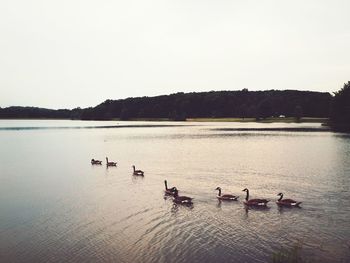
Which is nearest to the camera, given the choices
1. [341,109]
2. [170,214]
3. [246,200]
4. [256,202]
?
[170,214]

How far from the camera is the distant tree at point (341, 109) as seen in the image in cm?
10689

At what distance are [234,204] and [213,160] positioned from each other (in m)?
23.2

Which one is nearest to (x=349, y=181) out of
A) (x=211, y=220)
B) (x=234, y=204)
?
(x=234, y=204)

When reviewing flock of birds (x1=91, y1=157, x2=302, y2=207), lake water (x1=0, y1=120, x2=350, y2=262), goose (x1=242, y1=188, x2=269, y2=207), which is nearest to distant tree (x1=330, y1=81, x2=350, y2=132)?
lake water (x1=0, y1=120, x2=350, y2=262)

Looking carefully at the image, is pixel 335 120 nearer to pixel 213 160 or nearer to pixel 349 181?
pixel 213 160

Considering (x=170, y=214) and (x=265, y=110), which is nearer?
Answer: (x=170, y=214)

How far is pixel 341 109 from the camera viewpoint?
10850 cm

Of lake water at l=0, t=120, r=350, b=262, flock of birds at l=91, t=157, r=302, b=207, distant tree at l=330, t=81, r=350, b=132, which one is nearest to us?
lake water at l=0, t=120, r=350, b=262

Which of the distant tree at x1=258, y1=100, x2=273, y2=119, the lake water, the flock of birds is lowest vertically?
the lake water

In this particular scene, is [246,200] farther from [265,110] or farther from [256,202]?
[265,110]

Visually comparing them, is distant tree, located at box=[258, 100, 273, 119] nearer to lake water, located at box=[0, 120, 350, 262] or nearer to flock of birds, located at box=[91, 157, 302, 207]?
lake water, located at box=[0, 120, 350, 262]

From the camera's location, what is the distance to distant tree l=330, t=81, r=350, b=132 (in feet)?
351

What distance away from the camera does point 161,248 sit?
17.8 m

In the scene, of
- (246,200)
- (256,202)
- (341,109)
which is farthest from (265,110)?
(256,202)
